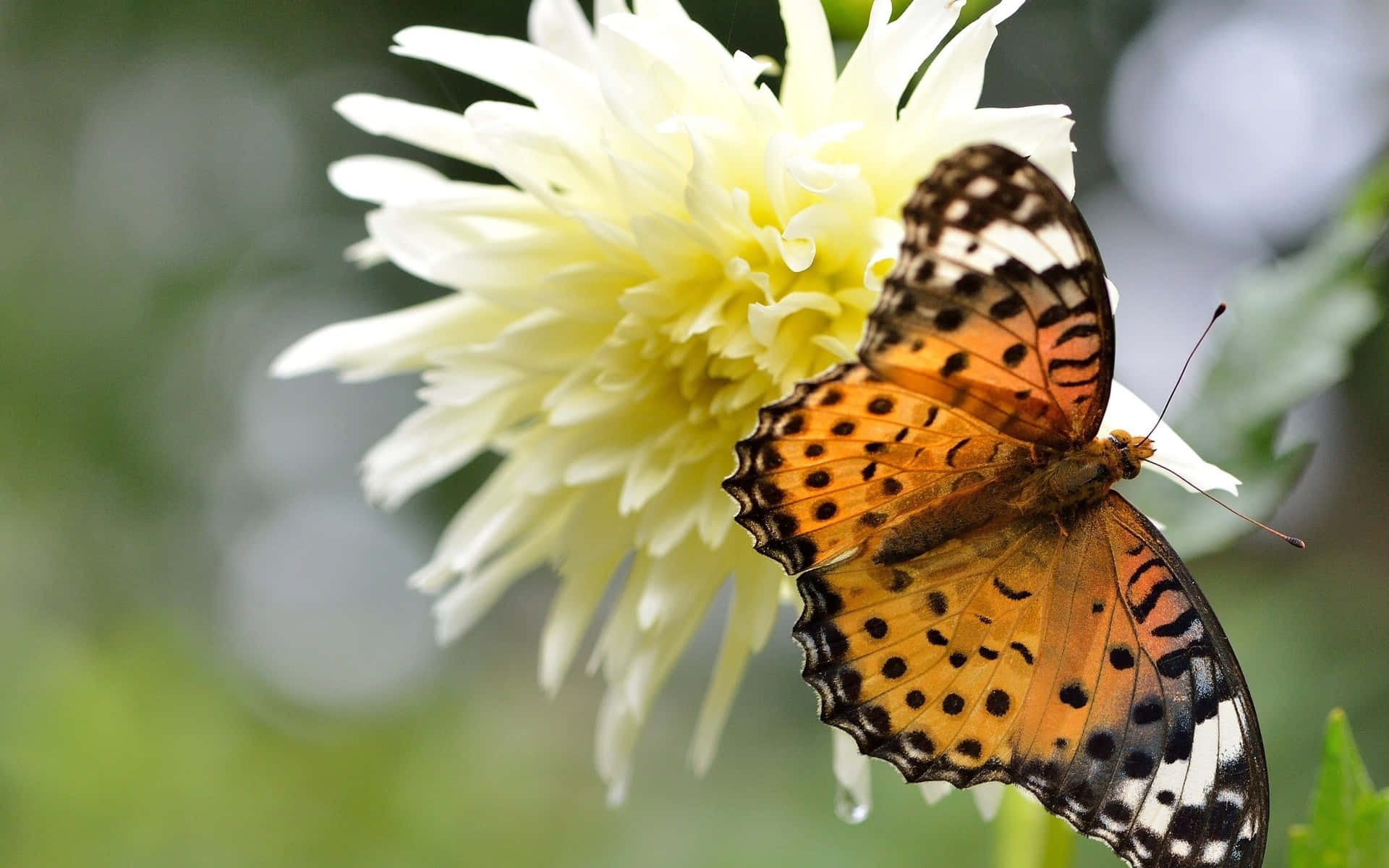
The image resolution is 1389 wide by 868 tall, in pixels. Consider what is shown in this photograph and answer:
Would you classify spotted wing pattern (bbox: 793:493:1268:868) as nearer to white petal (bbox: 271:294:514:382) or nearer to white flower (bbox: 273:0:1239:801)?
white flower (bbox: 273:0:1239:801)

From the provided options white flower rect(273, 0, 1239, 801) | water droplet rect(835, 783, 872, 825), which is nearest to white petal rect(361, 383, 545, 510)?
white flower rect(273, 0, 1239, 801)

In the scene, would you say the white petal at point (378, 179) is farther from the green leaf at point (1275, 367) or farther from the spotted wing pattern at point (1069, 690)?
the green leaf at point (1275, 367)

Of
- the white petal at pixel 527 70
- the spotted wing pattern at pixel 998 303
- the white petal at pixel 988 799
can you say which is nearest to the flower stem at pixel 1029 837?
the white petal at pixel 988 799

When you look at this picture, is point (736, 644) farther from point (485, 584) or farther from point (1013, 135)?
point (1013, 135)

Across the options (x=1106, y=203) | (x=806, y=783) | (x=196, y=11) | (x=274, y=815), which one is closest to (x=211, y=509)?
(x=196, y=11)

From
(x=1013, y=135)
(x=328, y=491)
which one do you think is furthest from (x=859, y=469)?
(x=328, y=491)

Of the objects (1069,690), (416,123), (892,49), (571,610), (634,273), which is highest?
(892,49)
